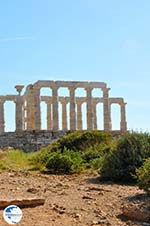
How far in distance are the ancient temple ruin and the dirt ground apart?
42.4 m

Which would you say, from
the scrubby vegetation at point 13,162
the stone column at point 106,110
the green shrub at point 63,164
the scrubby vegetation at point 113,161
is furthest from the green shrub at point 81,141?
the stone column at point 106,110

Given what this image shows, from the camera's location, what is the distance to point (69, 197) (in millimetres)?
13547

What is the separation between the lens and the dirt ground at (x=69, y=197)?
1141cm

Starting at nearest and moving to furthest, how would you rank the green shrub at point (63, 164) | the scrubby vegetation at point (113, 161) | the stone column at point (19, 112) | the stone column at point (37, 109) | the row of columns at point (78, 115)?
the scrubby vegetation at point (113, 161)
the green shrub at point (63, 164)
the stone column at point (37, 109)
the stone column at point (19, 112)
the row of columns at point (78, 115)

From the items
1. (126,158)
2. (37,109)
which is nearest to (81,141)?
(126,158)

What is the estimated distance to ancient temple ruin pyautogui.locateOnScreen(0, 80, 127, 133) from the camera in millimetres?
60938

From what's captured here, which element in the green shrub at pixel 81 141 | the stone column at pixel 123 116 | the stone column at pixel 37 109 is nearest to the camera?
the green shrub at pixel 81 141

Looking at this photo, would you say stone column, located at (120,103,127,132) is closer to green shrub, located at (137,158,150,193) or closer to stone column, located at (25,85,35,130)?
stone column, located at (25,85,35,130)

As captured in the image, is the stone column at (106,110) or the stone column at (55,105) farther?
the stone column at (106,110)

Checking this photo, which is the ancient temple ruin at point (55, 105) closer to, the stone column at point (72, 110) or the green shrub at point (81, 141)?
the stone column at point (72, 110)

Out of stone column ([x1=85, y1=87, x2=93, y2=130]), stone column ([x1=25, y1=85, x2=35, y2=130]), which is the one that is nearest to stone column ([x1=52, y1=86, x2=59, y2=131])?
stone column ([x1=25, y1=85, x2=35, y2=130])

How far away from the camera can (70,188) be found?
15203 mm

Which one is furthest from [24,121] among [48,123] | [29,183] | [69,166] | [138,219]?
[138,219]

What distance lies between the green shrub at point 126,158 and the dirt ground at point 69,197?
0.53 meters
